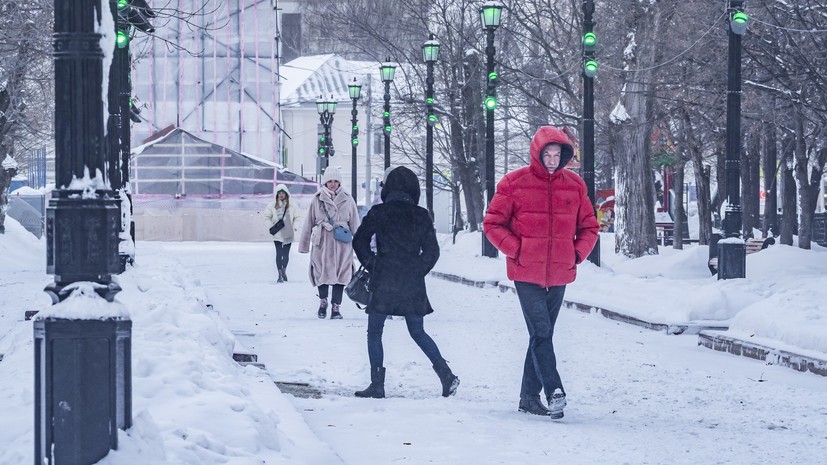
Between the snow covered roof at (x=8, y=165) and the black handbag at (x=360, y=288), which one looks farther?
the snow covered roof at (x=8, y=165)

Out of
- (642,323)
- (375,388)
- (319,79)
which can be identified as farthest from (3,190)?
(319,79)

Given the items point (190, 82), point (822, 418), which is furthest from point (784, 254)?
point (190, 82)

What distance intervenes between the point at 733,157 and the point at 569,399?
29.1 ft

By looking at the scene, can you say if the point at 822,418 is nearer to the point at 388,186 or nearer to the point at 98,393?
the point at 388,186

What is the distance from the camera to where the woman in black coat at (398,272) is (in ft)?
30.6

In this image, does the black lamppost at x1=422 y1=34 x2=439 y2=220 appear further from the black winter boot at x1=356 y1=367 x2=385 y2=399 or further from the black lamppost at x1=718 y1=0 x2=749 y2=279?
the black winter boot at x1=356 y1=367 x2=385 y2=399

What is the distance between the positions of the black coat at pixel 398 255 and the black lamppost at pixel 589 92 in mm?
13050

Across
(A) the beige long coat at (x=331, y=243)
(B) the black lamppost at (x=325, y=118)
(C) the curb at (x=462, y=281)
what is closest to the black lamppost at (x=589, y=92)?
(C) the curb at (x=462, y=281)

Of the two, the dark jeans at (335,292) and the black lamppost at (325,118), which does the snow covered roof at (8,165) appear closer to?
the black lamppost at (325,118)

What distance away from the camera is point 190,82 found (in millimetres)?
67250

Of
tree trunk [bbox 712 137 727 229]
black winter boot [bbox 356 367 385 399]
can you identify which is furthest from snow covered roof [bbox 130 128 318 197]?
black winter boot [bbox 356 367 385 399]

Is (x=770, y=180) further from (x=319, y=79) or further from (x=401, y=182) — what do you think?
(x=319, y=79)

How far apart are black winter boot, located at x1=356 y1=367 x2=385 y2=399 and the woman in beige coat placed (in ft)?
20.6

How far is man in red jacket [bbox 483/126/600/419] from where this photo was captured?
8406 millimetres
